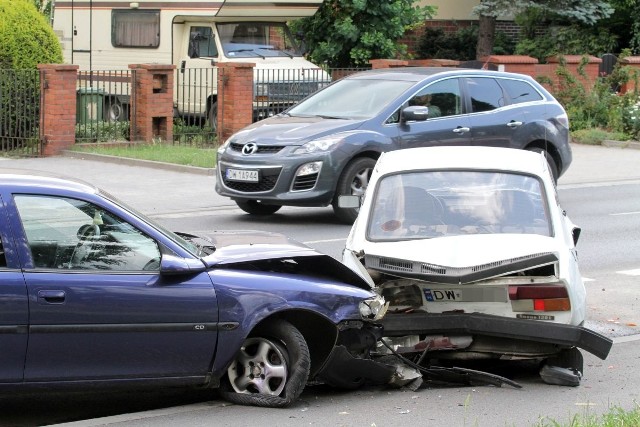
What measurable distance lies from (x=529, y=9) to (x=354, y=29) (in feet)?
22.2

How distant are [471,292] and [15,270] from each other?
2.77 meters

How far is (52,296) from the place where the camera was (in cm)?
631

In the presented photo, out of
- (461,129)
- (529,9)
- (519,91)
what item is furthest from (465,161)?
(529,9)

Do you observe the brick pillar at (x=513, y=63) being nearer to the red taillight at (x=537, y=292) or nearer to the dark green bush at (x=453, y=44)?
the dark green bush at (x=453, y=44)

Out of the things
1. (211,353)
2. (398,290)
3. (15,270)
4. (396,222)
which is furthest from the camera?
(396,222)

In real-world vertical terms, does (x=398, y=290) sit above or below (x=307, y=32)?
below

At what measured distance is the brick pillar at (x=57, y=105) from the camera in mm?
20953

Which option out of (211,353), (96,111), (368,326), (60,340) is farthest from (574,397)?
(96,111)

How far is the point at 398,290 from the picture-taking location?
7.70 meters

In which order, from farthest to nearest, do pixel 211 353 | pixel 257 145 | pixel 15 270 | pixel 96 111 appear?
pixel 96 111 → pixel 257 145 → pixel 211 353 → pixel 15 270

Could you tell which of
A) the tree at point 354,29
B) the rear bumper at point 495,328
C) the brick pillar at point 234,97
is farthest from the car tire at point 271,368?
the tree at point 354,29

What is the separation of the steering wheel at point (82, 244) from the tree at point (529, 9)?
88.2 ft

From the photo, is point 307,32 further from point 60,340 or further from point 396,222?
point 60,340

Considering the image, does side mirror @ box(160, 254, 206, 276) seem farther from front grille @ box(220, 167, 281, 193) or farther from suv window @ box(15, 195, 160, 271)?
front grille @ box(220, 167, 281, 193)
